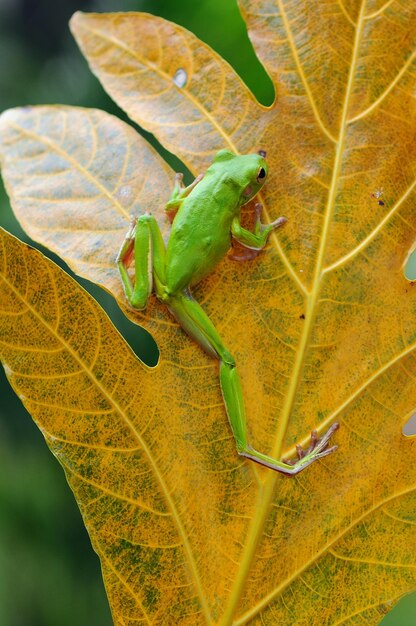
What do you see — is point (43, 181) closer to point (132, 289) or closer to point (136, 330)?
point (132, 289)

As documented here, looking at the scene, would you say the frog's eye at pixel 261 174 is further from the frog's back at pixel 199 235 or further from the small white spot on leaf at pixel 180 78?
the small white spot on leaf at pixel 180 78

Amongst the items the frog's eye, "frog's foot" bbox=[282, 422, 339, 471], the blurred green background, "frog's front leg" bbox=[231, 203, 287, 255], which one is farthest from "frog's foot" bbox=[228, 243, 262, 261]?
the blurred green background

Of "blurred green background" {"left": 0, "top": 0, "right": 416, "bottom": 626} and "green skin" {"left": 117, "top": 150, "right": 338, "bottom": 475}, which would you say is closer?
"green skin" {"left": 117, "top": 150, "right": 338, "bottom": 475}

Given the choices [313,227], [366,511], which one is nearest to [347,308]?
[313,227]

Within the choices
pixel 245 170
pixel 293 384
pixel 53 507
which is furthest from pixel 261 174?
pixel 53 507

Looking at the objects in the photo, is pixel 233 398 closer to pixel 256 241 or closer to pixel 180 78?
pixel 256 241

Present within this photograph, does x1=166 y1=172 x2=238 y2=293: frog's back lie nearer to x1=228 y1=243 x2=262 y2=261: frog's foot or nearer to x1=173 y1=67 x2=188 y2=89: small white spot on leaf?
x1=228 y1=243 x2=262 y2=261: frog's foot

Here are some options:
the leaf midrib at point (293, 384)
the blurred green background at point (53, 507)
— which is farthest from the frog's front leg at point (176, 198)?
the blurred green background at point (53, 507)
